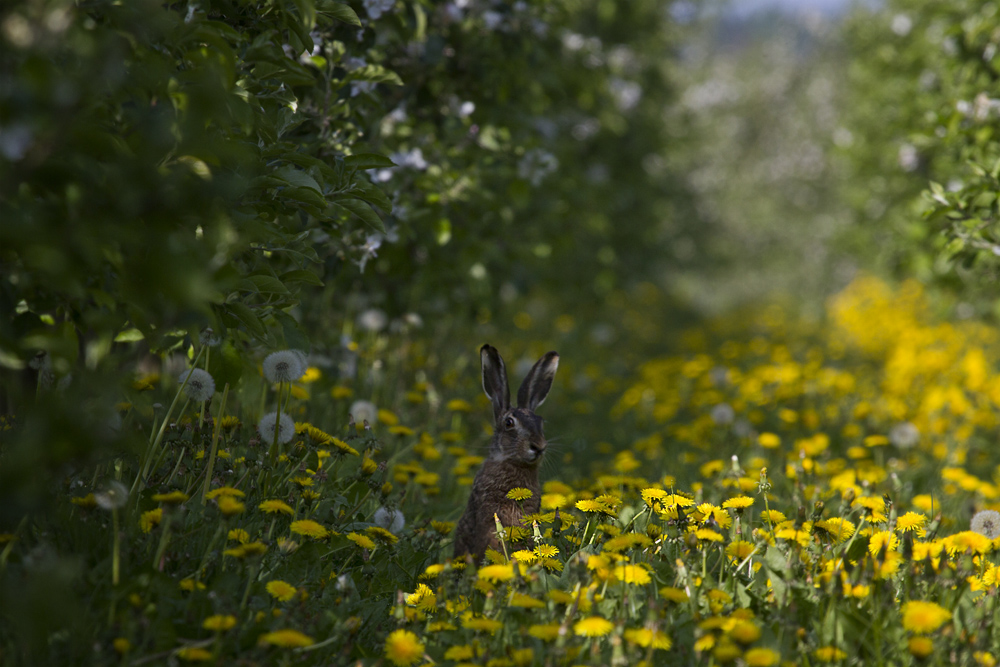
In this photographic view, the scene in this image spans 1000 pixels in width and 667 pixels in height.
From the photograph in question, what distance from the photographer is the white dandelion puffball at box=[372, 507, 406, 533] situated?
2889mm

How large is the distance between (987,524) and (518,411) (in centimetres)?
186

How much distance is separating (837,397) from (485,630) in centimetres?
494

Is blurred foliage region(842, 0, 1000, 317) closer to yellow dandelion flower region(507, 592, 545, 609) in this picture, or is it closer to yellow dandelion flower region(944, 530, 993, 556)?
yellow dandelion flower region(944, 530, 993, 556)

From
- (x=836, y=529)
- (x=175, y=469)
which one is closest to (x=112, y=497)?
(x=175, y=469)

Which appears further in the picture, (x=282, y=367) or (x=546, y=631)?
(x=282, y=367)

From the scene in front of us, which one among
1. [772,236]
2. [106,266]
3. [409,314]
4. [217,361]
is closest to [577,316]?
[409,314]

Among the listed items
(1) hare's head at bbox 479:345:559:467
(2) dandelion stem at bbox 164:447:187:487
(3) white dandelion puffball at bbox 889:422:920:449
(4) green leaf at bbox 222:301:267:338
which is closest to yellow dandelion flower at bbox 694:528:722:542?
(1) hare's head at bbox 479:345:559:467

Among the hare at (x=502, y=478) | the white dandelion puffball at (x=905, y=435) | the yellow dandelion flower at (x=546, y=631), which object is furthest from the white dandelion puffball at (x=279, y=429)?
the white dandelion puffball at (x=905, y=435)

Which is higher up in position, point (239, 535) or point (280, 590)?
point (239, 535)

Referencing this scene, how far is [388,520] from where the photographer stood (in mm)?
2893

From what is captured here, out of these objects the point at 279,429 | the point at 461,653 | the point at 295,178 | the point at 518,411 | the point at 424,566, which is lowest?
the point at 461,653

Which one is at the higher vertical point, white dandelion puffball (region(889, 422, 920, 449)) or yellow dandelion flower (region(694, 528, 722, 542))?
white dandelion puffball (region(889, 422, 920, 449))

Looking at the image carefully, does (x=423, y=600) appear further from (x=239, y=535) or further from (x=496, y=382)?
(x=496, y=382)

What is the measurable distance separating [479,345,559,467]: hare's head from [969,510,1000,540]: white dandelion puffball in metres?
1.68
